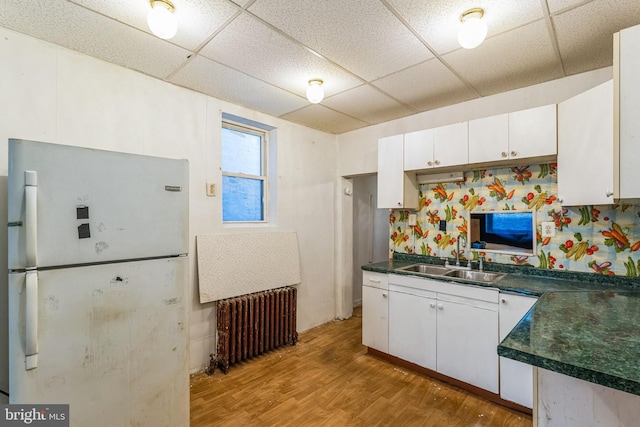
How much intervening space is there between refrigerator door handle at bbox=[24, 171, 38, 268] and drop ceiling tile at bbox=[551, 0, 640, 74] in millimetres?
2876

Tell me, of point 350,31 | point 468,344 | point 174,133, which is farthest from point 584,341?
point 174,133

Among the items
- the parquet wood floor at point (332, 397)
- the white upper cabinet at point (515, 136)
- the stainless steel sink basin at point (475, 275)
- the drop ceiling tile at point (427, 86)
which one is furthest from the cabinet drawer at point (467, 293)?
the drop ceiling tile at point (427, 86)

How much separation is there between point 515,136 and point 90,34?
3.12m

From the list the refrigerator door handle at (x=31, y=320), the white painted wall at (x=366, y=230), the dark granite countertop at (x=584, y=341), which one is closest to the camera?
the dark granite countertop at (x=584, y=341)

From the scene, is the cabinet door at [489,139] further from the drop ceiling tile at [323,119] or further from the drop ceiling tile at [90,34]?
the drop ceiling tile at [90,34]

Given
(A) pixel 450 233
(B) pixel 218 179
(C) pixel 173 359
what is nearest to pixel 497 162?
(A) pixel 450 233

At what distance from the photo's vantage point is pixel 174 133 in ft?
8.43

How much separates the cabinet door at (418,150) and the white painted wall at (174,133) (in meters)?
1.22

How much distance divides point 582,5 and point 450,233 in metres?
2.01

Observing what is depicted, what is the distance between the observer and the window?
10.2ft

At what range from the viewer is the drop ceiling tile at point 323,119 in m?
3.17

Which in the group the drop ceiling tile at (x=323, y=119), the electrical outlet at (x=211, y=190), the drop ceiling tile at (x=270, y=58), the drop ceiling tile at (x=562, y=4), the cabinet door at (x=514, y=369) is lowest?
the cabinet door at (x=514, y=369)

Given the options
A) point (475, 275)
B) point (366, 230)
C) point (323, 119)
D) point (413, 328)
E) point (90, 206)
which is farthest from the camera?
point (366, 230)

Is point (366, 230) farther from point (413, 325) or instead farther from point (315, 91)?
point (315, 91)
